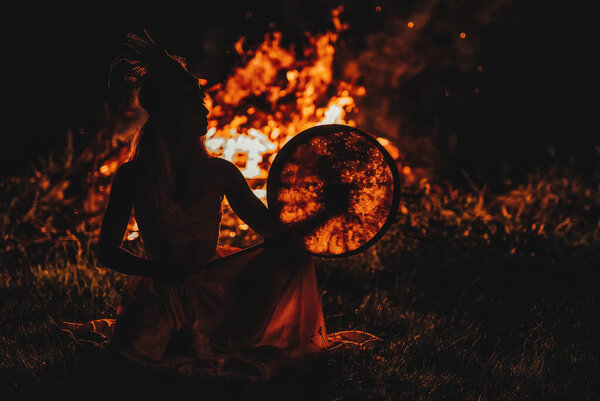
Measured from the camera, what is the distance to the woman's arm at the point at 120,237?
2.74 m

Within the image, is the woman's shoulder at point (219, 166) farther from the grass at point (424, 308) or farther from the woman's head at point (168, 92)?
the grass at point (424, 308)

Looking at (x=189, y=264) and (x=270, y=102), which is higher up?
(x=270, y=102)

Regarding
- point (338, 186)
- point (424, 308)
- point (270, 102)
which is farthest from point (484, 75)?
point (338, 186)

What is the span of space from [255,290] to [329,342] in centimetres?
58

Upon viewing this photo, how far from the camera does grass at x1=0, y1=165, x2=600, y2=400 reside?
2.87m

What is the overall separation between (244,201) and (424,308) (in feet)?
5.55

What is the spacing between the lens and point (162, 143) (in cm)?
275

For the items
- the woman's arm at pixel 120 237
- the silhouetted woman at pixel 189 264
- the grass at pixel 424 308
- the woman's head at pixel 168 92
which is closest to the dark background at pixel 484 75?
the grass at pixel 424 308

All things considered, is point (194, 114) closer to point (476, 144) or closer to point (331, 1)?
point (331, 1)

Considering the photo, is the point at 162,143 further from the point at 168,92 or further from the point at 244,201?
the point at 244,201

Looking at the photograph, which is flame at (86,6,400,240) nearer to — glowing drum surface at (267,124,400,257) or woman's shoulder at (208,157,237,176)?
woman's shoulder at (208,157,237,176)

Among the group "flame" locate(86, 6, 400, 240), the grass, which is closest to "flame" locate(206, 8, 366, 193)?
"flame" locate(86, 6, 400, 240)

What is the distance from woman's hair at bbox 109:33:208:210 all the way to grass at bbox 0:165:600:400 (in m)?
0.86

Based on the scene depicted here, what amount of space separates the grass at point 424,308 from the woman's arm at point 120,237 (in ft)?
1.58
